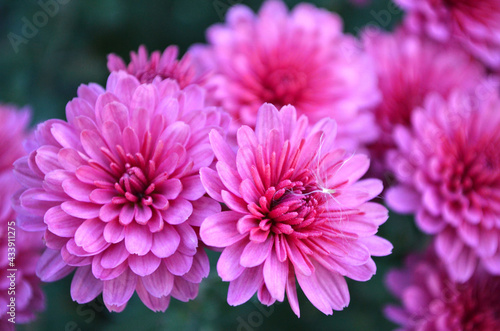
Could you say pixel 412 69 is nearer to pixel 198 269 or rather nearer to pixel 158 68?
pixel 158 68

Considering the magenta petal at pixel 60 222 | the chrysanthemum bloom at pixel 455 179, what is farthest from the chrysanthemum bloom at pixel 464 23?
the magenta petal at pixel 60 222

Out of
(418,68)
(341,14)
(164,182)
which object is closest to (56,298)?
(164,182)

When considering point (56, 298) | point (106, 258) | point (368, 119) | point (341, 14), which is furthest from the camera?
point (341, 14)

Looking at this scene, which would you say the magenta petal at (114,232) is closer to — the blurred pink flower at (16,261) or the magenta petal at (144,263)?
the magenta petal at (144,263)

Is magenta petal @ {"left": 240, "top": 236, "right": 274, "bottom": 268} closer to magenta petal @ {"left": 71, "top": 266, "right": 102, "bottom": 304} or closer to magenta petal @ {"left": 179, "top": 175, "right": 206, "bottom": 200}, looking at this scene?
magenta petal @ {"left": 179, "top": 175, "right": 206, "bottom": 200}

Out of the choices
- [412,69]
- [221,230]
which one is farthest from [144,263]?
[412,69]

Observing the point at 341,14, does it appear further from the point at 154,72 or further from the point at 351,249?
the point at 351,249
